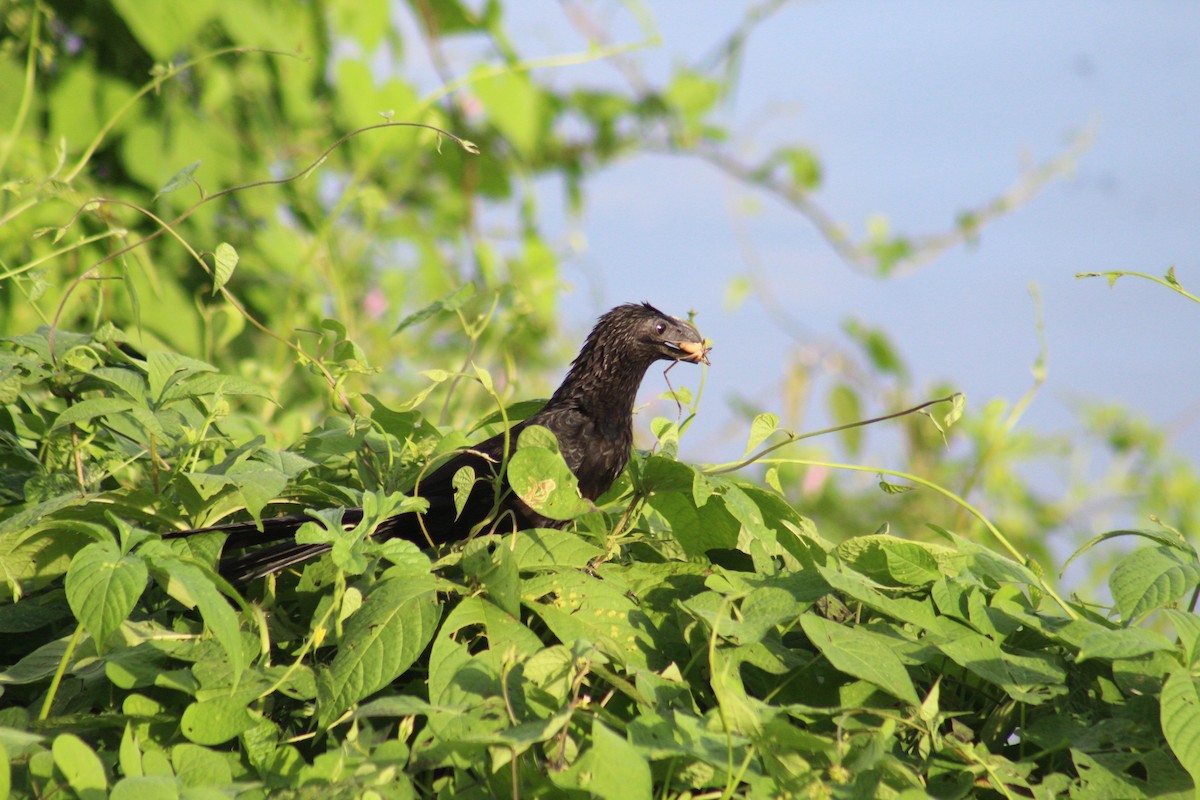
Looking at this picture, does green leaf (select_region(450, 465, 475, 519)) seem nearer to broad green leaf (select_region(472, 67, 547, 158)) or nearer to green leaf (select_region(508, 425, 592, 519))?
green leaf (select_region(508, 425, 592, 519))

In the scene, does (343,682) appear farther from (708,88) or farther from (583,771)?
(708,88)

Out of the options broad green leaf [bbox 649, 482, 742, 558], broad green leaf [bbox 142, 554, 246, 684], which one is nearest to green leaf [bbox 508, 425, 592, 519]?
broad green leaf [bbox 649, 482, 742, 558]

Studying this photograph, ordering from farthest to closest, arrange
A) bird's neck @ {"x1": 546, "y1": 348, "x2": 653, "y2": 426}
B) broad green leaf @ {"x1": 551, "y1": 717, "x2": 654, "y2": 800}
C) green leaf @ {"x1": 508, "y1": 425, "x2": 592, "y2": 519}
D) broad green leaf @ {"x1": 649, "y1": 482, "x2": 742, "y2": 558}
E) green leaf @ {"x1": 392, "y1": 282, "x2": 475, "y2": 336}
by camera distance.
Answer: bird's neck @ {"x1": 546, "y1": 348, "x2": 653, "y2": 426} < green leaf @ {"x1": 392, "y1": 282, "x2": 475, "y2": 336} < broad green leaf @ {"x1": 649, "y1": 482, "x2": 742, "y2": 558} < green leaf @ {"x1": 508, "y1": 425, "x2": 592, "y2": 519} < broad green leaf @ {"x1": 551, "y1": 717, "x2": 654, "y2": 800}

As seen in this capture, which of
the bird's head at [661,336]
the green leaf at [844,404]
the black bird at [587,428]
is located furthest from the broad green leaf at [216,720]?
the green leaf at [844,404]

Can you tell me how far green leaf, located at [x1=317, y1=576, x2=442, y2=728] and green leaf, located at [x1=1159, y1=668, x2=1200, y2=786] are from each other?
931 mm

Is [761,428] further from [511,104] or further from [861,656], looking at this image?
[511,104]

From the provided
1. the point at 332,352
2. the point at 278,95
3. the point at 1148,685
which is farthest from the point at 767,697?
the point at 278,95

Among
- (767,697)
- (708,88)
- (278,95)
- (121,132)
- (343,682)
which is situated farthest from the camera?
(708,88)

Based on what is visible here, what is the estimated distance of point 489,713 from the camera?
1312 millimetres

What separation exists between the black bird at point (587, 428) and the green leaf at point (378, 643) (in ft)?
1.92

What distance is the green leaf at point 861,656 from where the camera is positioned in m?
1.36

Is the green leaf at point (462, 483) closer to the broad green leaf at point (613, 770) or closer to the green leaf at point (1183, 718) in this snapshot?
the broad green leaf at point (613, 770)

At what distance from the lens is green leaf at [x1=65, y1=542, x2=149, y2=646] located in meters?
1.26

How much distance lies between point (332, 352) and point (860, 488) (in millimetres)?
3982
